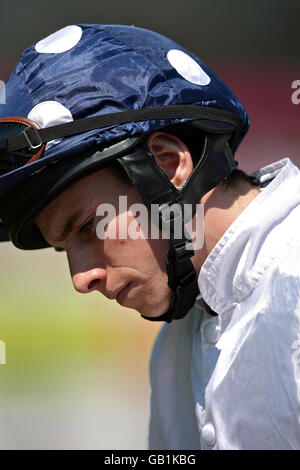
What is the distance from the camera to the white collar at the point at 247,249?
1.88 metres

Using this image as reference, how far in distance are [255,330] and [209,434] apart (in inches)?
15.3

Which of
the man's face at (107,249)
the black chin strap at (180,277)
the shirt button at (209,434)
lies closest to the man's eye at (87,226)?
the man's face at (107,249)

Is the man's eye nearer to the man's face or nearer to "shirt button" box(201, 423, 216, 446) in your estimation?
the man's face

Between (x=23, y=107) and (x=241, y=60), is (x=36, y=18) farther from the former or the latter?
(x=23, y=107)

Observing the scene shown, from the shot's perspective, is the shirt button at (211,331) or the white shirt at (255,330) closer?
the white shirt at (255,330)

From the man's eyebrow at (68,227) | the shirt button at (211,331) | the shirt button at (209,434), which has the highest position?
the man's eyebrow at (68,227)

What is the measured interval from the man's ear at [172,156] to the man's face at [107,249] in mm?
141

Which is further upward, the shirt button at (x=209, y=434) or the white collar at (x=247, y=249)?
the white collar at (x=247, y=249)

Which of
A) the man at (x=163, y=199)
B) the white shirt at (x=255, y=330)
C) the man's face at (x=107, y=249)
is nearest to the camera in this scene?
the white shirt at (x=255, y=330)

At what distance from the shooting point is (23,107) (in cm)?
194

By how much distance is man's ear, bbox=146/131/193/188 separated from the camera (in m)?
2.02

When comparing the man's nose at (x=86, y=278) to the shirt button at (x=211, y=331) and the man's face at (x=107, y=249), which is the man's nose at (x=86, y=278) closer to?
the man's face at (x=107, y=249)

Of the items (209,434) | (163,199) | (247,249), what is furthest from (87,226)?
(209,434)
